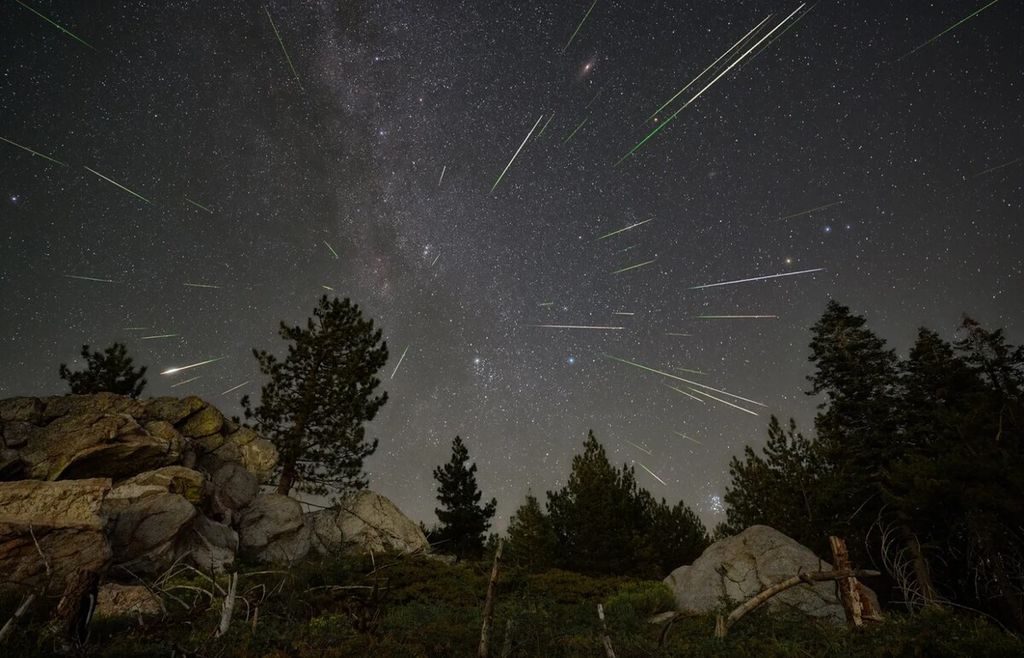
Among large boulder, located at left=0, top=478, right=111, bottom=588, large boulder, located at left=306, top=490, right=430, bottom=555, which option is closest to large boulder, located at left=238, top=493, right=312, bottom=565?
large boulder, located at left=306, top=490, right=430, bottom=555

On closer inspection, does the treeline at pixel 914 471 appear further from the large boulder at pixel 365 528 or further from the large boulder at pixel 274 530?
the large boulder at pixel 274 530

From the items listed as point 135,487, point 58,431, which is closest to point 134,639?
point 135,487

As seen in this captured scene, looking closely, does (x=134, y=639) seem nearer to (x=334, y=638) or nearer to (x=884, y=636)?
(x=334, y=638)

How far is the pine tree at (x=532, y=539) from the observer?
27.8 metres

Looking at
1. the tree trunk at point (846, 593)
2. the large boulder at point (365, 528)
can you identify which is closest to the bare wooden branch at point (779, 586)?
the tree trunk at point (846, 593)

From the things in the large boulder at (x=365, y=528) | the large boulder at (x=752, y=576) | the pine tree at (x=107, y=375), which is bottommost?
the large boulder at (x=752, y=576)

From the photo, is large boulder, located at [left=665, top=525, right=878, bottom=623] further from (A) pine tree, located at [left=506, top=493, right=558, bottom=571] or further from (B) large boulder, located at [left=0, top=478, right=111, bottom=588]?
(B) large boulder, located at [left=0, top=478, right=111, bottom=588]

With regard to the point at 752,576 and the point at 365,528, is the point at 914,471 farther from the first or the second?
the point at 365,528

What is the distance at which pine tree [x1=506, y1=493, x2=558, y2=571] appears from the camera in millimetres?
27766

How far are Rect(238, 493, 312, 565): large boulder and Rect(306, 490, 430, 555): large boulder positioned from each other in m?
1.10

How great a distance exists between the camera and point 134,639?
9141 millimetres

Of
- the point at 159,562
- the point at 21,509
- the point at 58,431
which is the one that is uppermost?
the point at 58,431

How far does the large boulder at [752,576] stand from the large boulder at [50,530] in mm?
19042

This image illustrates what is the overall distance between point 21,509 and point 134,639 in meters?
8.49
